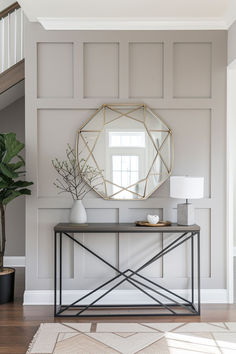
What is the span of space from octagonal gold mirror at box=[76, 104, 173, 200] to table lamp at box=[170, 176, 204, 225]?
0.31m

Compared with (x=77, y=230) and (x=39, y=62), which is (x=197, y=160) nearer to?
(x=77, y=230)

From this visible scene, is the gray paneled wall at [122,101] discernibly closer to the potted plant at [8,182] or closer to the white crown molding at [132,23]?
the white crown molding at [132,23]

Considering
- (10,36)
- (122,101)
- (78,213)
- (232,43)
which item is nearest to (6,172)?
(78,213)

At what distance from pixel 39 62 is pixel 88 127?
0.78 m

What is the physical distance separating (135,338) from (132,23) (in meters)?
2.80

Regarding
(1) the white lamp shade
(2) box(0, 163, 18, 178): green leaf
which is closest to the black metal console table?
(1) the white lamp shade

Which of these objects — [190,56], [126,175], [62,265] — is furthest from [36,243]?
Result: [190,56]

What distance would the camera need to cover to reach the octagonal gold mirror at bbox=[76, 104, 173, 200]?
3947 mm

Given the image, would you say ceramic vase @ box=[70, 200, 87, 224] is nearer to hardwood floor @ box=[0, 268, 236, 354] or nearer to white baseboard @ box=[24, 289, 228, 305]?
white baseboard @ box=[24, 289, 228, 305]

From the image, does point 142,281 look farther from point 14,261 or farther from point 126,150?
point 14,261

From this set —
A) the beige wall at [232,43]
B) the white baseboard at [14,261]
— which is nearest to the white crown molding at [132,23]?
the beige wall at [232,43]

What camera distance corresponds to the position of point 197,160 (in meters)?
4.01

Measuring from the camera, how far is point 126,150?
397cm

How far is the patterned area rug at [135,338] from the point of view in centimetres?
290
